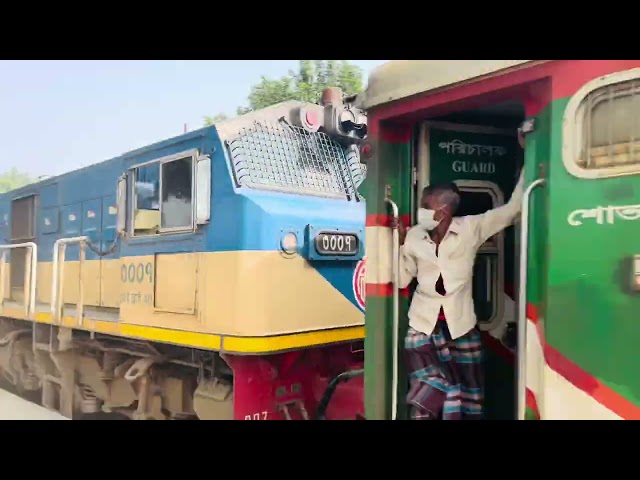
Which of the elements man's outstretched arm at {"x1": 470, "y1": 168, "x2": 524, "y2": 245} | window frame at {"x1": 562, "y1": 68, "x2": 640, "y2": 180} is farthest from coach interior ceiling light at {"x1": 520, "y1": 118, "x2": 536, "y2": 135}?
man's outstretched arm at {"x1": 470, "y1": 168, "x2": 524, "y2": 245}

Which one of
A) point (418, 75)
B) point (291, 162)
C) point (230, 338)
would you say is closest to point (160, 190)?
point (291, 162)

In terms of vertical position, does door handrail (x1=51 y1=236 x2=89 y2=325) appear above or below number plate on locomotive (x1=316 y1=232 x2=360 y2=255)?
below

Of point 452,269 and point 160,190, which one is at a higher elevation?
point 160,190

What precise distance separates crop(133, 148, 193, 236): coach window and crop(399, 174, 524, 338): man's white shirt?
215 centimetres

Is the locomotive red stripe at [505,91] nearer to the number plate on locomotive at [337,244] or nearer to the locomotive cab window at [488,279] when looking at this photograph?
the locomotive cab window at [488,279]

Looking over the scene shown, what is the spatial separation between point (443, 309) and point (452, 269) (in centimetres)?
22

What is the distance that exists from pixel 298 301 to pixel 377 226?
1.41 meters

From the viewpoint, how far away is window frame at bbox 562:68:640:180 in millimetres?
2180

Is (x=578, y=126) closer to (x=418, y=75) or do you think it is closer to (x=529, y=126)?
(x=529, y=126)

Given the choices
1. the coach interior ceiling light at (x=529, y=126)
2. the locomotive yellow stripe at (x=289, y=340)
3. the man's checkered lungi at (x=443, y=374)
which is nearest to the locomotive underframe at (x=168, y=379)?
the locomotive yellow stripe at (x=289, y=340)

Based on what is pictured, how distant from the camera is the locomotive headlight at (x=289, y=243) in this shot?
4.40 meters

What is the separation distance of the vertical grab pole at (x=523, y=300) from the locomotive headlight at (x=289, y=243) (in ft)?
7.38

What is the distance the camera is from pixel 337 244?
4.75 meters

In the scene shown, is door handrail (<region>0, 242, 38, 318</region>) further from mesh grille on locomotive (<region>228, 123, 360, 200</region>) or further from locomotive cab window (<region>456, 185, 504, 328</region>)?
locomotive cab window (<region>456, 185, 504, 328</region>)
